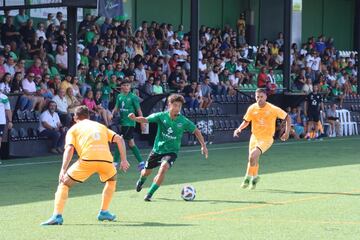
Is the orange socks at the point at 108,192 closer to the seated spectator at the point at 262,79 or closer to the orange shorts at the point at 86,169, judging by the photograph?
the orange shorts at the point at 86,169

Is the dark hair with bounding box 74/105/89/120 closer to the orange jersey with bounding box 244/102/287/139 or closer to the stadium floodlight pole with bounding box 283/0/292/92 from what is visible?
the orange jersey with bounding box 244/102/287/139

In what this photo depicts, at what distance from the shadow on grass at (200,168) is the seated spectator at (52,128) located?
24.4 inches

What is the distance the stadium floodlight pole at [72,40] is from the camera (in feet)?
76.4

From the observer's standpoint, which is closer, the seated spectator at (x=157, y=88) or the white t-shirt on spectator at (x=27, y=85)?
the white t-shirt on spectator at (x=27, y=85)

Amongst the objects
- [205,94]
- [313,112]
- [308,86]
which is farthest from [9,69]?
[308,86]

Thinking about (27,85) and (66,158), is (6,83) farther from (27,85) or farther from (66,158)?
(66,158)

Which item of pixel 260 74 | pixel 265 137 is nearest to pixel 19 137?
pixel 265 137

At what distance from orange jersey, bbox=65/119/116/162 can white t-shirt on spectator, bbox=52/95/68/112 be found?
38.2 ft

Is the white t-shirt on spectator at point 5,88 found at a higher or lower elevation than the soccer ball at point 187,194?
higher

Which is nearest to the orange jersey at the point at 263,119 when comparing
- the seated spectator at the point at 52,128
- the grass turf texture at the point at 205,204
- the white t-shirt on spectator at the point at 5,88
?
the grass turf texture at the point at 205,204

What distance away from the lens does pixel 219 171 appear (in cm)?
1886

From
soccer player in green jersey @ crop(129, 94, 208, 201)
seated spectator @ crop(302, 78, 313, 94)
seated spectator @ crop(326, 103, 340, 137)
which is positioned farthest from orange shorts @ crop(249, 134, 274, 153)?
seated spectator @ crop(302, 78, 313, 94)

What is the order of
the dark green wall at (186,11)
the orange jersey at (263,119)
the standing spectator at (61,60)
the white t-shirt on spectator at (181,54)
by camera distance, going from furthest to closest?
the dark green wall at (186,11) → the white t-shirt on spectator at (181,54) → the standing spectator at (61,60) → the orange jersey at (263,119)

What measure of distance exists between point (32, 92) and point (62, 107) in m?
0.90
